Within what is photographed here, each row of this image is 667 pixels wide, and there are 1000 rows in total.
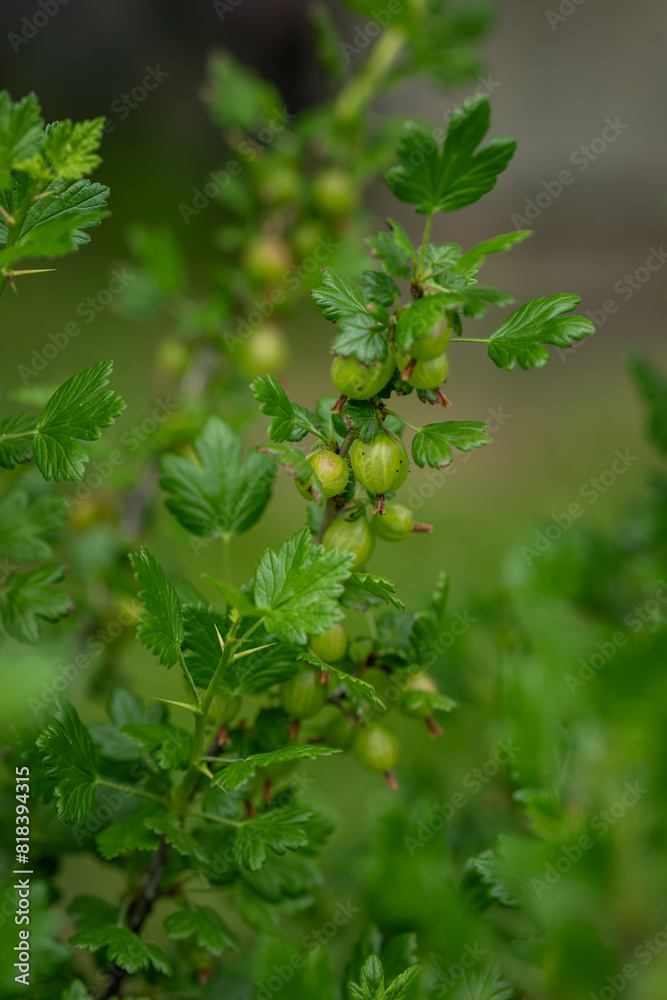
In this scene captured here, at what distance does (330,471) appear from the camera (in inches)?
17.2

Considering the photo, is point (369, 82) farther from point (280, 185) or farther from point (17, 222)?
point (17, 222)

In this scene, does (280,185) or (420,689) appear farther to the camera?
(280,185)

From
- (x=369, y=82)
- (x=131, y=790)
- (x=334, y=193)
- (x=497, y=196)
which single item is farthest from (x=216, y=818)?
(x=497, y=196)

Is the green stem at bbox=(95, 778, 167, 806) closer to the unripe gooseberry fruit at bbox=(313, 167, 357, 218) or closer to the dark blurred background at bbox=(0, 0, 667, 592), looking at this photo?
the unripe gooseberry fruit at bbox=(313, 167, 357, 218)

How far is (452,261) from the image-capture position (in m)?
0.44

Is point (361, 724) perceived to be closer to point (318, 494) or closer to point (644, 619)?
point (318, 494)

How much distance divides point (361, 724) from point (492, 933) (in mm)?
216

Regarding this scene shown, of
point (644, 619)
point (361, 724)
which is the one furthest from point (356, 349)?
point (644, 619)

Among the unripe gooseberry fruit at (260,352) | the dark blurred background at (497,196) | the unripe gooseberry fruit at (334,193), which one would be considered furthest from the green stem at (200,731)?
the dark blurred background at (497,196)

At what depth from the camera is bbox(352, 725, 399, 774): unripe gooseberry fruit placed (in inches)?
20.1

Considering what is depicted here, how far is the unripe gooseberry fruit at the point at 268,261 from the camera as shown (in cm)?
90

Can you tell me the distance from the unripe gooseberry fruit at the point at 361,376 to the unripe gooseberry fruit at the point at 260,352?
474 millimetres

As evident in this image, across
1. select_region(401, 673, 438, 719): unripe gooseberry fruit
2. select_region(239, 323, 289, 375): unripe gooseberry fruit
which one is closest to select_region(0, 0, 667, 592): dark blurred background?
select_region(239, 323, 289, 375): unripe gooseberry fruit

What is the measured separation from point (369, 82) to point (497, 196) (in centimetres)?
146
